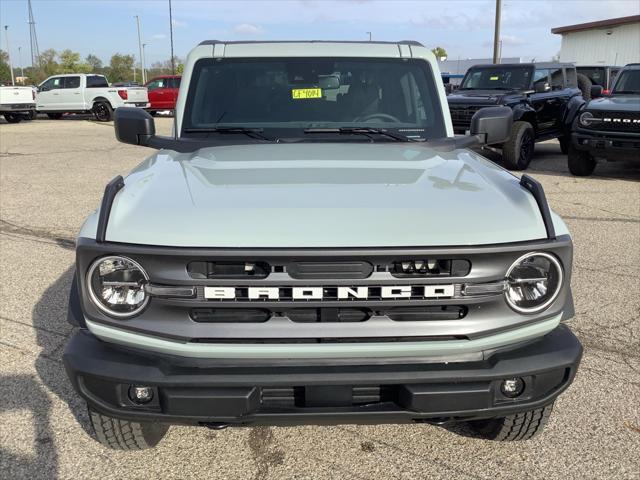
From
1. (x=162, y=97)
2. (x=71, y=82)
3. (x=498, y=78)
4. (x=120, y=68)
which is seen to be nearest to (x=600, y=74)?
(x=498, y=78)

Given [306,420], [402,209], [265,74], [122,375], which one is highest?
[265,74]

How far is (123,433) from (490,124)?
2.66m

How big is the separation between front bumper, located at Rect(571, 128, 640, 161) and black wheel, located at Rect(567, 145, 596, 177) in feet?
1.25

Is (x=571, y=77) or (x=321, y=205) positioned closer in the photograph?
(x=321, y=205)

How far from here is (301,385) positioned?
81.4 inches

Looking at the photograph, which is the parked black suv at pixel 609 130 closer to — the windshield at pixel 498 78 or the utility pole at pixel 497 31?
the windshield at pixel 498 78

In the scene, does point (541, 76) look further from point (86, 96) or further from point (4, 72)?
point (4, 72)

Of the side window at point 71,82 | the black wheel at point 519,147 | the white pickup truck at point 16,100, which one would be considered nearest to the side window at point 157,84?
the side window at point 71,82

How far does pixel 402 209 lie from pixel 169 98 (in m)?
24.9

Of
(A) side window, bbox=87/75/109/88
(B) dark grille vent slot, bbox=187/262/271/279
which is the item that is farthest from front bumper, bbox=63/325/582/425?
(A) side window, bbox=87/75/109/88

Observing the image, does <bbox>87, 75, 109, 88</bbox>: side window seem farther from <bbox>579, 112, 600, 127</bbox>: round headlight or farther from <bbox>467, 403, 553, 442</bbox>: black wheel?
<bbox>467, 403, 553, 442</bbox>: black wheel

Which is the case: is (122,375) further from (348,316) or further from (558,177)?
(558,177)

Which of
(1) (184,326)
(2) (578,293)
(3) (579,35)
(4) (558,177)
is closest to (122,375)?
(1) (184,326)

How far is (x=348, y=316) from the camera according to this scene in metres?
2.14
